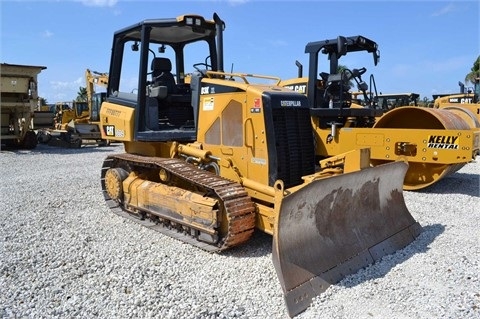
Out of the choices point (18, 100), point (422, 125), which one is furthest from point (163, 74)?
point (18, 100)

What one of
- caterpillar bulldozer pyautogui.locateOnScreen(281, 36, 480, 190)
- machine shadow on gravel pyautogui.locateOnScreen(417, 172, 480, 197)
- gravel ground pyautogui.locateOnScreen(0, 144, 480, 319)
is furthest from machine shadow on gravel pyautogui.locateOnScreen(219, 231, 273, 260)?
machine shadow on gravel pyautogui.locateOnScreen(417, 172, 480, 197)

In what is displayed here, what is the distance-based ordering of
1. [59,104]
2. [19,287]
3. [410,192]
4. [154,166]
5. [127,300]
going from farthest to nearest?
[59,104], [410,192], [154,166], [19,287], [127,300]

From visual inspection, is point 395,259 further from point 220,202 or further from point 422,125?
point 422,125

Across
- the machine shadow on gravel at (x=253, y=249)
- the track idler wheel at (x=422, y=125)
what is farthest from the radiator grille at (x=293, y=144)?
the track idler wheel at (x=422, y=125)

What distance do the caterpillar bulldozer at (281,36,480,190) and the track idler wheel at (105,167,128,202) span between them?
4133 mm

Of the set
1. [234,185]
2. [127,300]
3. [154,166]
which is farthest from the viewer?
[154,166]

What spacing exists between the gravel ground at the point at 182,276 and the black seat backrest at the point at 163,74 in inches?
79.4

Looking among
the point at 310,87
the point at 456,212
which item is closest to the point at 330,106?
the point at 310,87

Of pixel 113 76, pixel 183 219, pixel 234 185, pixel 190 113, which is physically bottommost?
pixel 183 219

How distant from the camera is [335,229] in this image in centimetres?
433

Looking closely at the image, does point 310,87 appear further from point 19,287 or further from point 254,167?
point 19,287

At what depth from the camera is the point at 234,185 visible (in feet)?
15.5

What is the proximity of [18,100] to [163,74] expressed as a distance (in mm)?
11473

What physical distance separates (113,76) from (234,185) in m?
3.11
